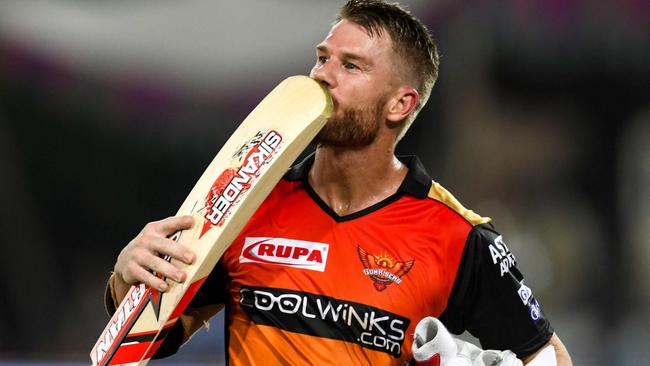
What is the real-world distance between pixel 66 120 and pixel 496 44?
7.13ft

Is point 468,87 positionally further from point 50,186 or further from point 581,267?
point 50,186

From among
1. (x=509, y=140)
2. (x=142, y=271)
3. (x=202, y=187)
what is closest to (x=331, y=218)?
(x=202, y=187)

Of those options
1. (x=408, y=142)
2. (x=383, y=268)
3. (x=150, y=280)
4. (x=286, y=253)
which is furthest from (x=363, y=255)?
(x=408, y=142)

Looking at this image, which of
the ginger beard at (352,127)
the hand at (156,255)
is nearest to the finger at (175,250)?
the hand at (156,255)

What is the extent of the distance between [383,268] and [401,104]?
0.38m

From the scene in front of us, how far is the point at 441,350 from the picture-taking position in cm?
173

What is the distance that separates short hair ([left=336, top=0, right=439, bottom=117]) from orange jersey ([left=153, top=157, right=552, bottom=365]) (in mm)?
261

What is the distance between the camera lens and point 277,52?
14.8 feet

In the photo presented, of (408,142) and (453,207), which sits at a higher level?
(453,207)

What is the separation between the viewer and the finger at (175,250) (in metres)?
1.58

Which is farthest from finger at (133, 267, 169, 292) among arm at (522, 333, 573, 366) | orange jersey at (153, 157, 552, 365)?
arm at (522, 333, 573, 366)

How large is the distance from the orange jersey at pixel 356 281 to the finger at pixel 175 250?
0.30 metres

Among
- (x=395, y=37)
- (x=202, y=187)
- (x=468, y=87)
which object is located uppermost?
(x=395, y=37)

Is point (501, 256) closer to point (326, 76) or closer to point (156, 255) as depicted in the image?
point (326, 76)
